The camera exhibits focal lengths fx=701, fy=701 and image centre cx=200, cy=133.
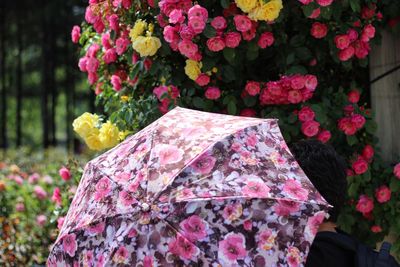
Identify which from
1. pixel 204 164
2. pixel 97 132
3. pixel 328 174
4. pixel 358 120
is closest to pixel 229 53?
pixel 358 120

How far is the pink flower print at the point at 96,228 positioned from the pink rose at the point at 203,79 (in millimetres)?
1391

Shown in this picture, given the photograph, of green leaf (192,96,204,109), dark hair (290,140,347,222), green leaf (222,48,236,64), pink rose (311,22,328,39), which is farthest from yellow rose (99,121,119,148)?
dark hair (290,140,347,222)

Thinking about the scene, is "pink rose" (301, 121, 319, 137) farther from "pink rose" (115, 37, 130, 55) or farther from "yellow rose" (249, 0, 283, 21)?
"pink rose" (115, 37, 130, 55)

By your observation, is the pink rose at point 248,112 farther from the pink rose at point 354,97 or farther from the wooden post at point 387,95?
the wooden post at point 387,95

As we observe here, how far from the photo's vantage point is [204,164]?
175 centimetres

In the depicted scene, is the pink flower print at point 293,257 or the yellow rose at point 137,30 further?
the yellow rose at point 137,30

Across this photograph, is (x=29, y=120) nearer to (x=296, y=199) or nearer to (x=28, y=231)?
(x=28, y=231)

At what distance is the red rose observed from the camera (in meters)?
3.05

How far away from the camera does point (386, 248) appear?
6.09ft

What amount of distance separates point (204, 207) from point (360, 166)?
162cm

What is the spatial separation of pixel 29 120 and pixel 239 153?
58.1 ft

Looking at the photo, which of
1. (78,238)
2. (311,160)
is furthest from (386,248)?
(78,238)

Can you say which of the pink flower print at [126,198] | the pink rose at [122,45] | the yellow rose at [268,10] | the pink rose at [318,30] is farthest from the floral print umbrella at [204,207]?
the pink rose at [122,45]

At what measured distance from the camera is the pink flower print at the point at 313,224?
5.74ft
